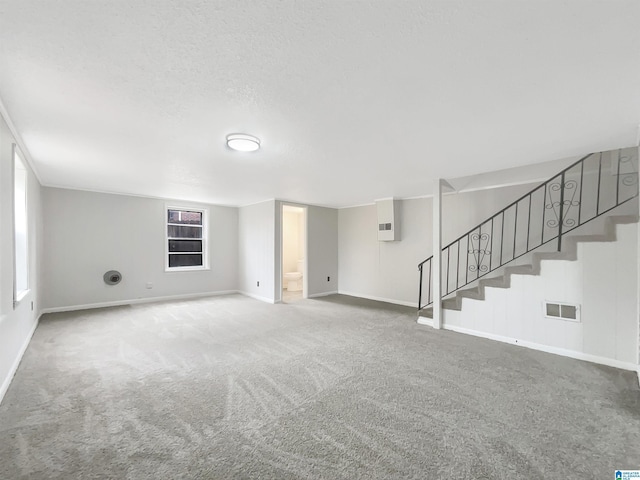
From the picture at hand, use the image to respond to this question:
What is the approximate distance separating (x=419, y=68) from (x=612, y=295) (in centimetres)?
337

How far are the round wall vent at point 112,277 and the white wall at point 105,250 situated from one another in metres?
0.08

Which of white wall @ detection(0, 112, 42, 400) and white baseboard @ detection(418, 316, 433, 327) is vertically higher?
white wall @ detection(0, 112, 42, 400)

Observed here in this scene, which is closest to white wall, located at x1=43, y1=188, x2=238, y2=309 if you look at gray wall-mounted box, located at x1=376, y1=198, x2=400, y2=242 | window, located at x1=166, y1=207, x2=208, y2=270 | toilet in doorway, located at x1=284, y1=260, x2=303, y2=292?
window, located at x1=166, y1=207, x2=208, y2=270

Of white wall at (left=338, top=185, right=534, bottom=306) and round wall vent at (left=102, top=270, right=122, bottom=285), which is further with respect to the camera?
round wall vent at (left=102, top=270, right=122, bottom=285)

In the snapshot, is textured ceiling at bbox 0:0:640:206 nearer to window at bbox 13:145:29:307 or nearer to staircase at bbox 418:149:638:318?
window at bbox 13:145:29:307

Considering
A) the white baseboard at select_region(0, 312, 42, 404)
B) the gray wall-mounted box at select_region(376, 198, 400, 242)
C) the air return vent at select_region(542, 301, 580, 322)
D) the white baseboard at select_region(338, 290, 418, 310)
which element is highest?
the gray wall-mounted box at select_region(376, 198, 400, 242)

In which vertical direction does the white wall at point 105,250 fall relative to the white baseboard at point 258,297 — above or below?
above

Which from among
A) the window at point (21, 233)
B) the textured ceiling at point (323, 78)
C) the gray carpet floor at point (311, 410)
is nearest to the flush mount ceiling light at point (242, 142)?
the textured ceiling at point (323, 78)

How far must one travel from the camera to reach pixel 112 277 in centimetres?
562

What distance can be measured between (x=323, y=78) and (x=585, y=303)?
12.4 feet

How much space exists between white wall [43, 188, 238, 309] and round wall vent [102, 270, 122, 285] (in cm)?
8

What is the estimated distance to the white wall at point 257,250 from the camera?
6.20 meters

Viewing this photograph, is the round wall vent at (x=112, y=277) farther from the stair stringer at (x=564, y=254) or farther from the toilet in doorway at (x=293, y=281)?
the stair stringer at (x=564, y=254)

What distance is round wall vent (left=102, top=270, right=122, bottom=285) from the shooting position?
18.4ft
